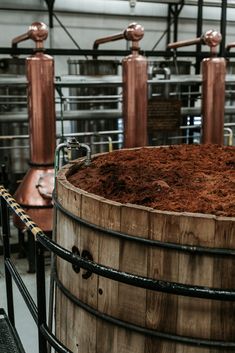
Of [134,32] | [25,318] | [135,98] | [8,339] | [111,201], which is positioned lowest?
[25,318]

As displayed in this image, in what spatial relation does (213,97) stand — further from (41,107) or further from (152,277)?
(152,277)

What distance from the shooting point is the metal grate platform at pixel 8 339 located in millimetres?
2443

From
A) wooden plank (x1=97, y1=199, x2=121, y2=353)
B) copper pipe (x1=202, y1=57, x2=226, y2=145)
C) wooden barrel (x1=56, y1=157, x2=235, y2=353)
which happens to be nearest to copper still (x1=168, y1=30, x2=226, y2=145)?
copper pipe (x1=202, y1=57, x2=226, y2=145)

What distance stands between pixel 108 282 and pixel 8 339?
4.09 ft

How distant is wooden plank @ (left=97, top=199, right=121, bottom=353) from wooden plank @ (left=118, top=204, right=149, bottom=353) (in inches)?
0.9

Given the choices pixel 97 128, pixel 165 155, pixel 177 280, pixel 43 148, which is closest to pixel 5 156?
pixel 97 128

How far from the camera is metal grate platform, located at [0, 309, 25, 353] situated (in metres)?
2.44

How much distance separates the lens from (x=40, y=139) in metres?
4.25

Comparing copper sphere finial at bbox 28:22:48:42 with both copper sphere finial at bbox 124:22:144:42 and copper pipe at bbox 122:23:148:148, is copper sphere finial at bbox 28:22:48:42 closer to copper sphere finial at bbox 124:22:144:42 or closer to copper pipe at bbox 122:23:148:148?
copper pipe at bbox 122:23:148:148

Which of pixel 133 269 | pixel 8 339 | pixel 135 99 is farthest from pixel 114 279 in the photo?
pixel 135 99

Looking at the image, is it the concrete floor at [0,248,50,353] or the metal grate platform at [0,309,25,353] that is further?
the concrete floor at [0,248,50,353]

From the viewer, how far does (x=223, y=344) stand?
Result: 1437mm

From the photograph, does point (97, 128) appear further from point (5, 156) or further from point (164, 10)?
point (164, 10)

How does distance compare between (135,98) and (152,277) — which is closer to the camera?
(152,277)
